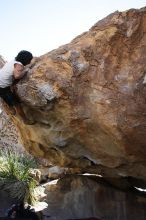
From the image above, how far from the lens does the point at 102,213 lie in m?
9.40

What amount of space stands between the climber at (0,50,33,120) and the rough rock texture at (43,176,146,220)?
3143 mm

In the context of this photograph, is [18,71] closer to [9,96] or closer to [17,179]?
[9,96]

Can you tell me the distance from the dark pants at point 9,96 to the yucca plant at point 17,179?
5.04m

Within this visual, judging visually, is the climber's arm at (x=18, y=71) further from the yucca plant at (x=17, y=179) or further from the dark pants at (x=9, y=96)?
the yucca plant at (x=17, y=179)

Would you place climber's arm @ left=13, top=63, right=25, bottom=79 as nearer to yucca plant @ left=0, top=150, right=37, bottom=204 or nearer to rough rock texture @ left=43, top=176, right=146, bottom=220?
rough rock texture @ left=43, top=176, right=146, bottom=220

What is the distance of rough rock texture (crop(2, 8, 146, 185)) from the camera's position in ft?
23.3

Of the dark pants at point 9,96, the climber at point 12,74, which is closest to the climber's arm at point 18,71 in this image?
the climber at point 12,74

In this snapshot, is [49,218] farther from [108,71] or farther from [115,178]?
[108,71]

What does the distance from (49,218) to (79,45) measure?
179 inches

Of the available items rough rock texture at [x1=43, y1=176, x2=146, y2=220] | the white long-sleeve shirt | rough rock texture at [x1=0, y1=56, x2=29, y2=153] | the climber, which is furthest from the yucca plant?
rough rock texture at [x1=0, y1=56, x2=29, y2=153]

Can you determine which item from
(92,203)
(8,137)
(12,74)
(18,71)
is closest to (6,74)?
(12,74)

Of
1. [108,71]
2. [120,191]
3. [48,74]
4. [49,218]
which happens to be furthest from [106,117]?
[49,218]

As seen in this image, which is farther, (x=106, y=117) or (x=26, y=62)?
(x=26, y=62)

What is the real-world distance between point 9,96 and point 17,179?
19.6 feet
